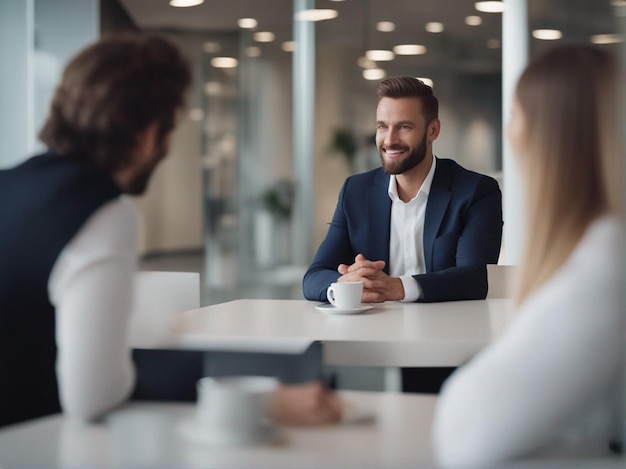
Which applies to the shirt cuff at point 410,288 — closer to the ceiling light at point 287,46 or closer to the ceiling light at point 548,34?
the ceiling light at point 287,46

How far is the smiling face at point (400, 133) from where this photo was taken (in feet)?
4.31

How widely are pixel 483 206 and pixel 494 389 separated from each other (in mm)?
667

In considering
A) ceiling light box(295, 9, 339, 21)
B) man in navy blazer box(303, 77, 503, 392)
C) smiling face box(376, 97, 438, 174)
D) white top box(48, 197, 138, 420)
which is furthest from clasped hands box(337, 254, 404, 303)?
ceiling light box(295, 9, 339, 21)

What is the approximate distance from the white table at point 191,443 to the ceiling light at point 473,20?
501 mm

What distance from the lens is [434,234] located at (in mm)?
1675

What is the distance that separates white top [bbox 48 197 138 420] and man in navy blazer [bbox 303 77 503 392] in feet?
1.68

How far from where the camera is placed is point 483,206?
4.44 feet

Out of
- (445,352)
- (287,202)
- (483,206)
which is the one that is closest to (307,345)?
(445,352)

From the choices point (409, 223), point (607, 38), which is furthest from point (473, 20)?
point (409, 223)

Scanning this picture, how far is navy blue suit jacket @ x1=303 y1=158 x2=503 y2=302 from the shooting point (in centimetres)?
142

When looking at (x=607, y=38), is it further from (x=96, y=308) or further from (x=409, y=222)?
(x=409, y=222)

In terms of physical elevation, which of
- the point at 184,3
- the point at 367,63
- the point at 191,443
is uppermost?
the point at 367,63

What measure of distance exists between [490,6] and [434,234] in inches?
30.2

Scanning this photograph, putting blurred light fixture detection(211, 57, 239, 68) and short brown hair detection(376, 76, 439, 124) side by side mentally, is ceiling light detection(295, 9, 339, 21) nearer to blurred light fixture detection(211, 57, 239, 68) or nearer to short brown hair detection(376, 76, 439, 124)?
short brown hair detection(376, 76, 439, 124)
